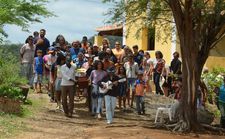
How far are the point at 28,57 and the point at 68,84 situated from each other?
4.31 meters

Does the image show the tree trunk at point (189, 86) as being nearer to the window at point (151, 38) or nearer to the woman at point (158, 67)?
the window at point (151, 38)

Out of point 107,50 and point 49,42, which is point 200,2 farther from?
point 49,42

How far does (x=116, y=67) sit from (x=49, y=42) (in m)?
4.06

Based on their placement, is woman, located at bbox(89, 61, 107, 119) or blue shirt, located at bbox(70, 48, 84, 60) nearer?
woman, located at bbox(89, 61, 107, 119)

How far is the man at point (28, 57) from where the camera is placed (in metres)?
19.6

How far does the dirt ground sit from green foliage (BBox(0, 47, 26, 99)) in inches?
36.1

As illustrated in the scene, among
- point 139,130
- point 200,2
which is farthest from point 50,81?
point 200,2

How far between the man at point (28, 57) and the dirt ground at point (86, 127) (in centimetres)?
291

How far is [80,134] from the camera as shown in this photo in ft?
42.1

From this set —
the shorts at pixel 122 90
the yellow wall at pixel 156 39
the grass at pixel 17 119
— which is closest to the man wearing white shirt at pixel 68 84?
the grass at pixel 17 119

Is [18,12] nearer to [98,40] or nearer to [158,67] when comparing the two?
[158,67]

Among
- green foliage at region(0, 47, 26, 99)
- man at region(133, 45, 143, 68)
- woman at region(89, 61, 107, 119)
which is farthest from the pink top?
man at region(133, 45, 143, 68)

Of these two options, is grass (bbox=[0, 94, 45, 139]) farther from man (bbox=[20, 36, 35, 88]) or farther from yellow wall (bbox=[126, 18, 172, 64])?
yellow wall (bbox=[126, 18, 172, 64])

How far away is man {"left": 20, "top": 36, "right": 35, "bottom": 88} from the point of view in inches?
772
